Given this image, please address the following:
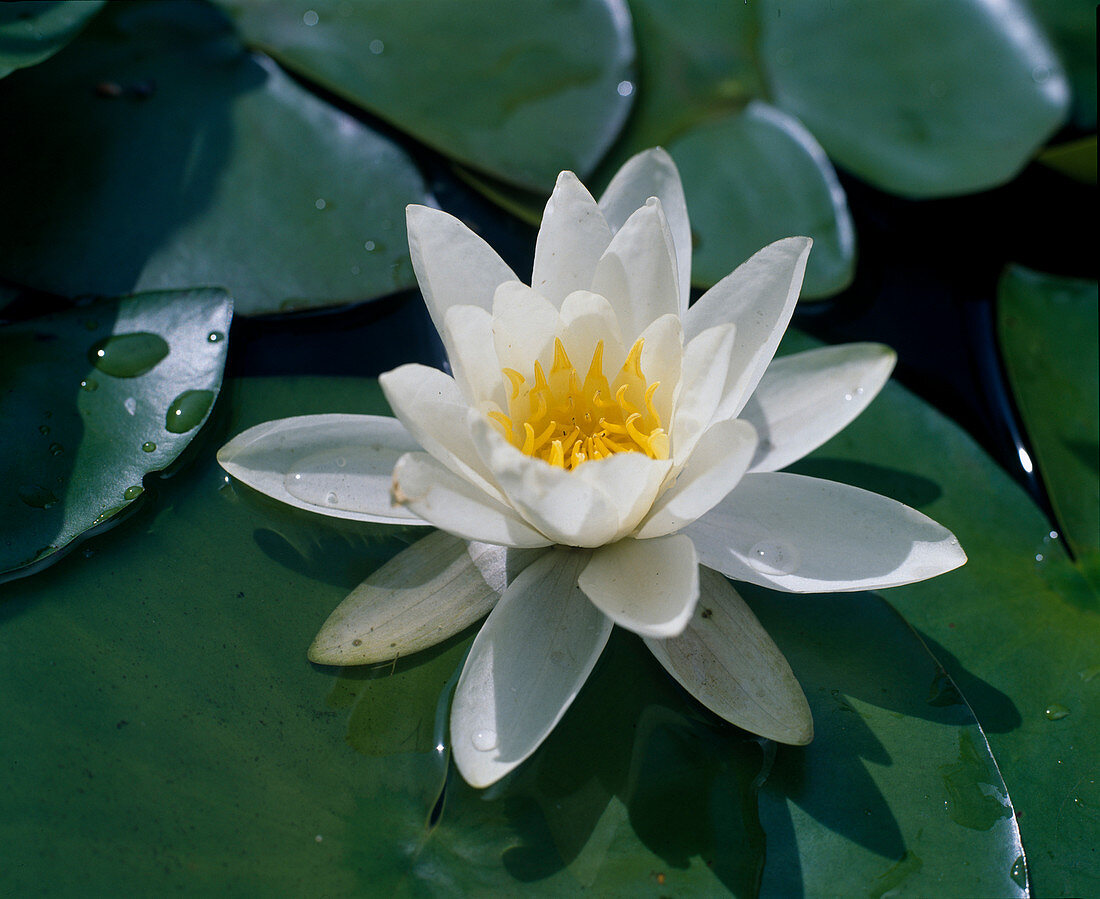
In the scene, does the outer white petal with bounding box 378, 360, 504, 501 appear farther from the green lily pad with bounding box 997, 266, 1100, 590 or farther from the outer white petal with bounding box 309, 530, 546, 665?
the green lily pad with bounding box 997, 266, 1100, 590

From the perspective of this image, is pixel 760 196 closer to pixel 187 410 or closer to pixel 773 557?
pixel 773 557

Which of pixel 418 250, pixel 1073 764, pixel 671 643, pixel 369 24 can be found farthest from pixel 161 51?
pixel 1073 764

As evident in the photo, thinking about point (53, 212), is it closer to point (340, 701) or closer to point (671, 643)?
point (340, 701)

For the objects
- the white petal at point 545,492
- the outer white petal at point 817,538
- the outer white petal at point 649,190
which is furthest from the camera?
the outer white petal at point 649,190

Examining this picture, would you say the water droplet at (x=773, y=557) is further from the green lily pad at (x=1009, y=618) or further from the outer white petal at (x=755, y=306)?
the green lily pad at (x=1009, y=618)

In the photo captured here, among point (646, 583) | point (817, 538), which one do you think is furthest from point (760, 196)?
point (646, 583)

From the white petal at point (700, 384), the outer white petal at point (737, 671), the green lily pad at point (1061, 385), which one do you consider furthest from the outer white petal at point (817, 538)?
the green lily pad at point (1061, 385)

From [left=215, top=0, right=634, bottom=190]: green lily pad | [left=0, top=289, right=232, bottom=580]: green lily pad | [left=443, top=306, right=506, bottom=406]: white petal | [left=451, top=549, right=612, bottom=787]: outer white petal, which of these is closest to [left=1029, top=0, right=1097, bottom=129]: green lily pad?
[left=215, top=0, right=634, bottom=190]: green lily pad
